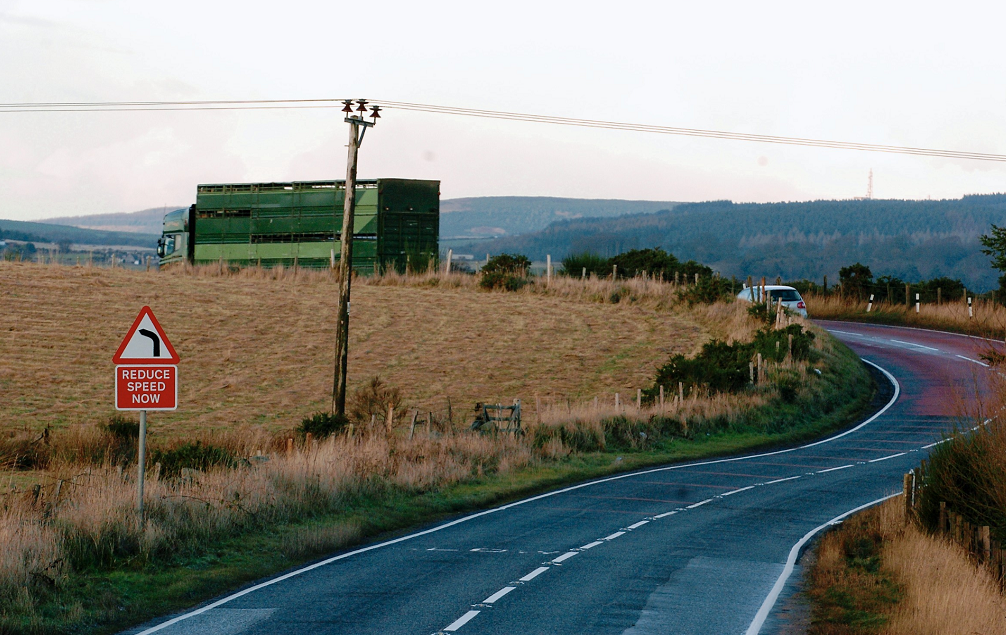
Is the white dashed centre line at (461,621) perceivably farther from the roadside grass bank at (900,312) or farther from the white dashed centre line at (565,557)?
the roadside grass bank at (900,312)

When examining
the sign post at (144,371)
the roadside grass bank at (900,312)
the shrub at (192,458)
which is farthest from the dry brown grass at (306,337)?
the sign post at (144,371)

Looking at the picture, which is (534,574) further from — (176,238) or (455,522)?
(176,238)

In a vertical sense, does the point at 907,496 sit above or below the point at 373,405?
above

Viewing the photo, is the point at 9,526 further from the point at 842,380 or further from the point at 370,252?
the point at 370,252

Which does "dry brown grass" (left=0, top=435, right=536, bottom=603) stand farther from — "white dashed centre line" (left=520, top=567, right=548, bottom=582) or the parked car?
the parked car

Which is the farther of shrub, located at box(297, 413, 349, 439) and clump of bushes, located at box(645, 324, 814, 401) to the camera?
clump of bushes, located at box(645, 324, 814, 401)

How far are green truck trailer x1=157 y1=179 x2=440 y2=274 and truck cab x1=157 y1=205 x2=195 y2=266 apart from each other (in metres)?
0.06

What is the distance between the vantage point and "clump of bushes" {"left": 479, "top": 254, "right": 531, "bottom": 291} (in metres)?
59.1

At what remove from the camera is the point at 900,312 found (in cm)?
6166

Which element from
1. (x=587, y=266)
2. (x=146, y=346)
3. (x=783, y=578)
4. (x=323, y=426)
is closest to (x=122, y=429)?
(x=323, y=426)

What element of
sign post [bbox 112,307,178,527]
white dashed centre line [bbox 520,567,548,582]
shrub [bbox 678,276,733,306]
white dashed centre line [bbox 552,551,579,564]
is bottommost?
white dashed centre line [bbox 552,551,579,564]

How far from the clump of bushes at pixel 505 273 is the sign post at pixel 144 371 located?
45.6 metres

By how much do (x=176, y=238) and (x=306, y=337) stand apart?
17364mm

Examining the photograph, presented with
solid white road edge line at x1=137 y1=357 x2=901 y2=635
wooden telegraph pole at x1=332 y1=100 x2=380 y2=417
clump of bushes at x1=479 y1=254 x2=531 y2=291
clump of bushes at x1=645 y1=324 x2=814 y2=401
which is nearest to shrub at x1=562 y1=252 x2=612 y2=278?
clump of bushes at x1=479 y1=254 x2=531 y2=291
